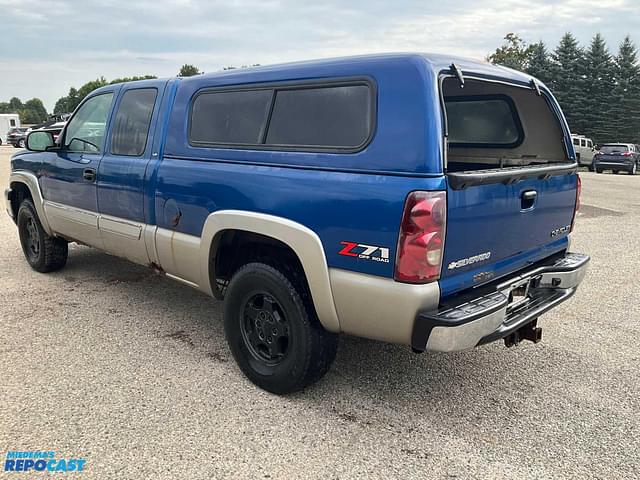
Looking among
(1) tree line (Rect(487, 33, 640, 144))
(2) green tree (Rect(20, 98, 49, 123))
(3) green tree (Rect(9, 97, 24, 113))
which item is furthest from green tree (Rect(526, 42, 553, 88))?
(3) green tree (Rect(9, 97, 24, 113))

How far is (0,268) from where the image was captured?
6004 millimetres

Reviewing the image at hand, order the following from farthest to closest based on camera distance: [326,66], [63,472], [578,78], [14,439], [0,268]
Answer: [578,78]
[0,268]
[326,66]
[14,439]
[63,472]

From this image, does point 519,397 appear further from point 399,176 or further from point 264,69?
point 264,69

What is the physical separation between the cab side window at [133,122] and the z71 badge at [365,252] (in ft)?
7.04

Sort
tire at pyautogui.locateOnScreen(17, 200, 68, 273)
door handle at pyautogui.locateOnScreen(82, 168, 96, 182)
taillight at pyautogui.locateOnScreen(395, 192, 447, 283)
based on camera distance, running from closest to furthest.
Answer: taillight at pyautogui.locateOnScreen(395, 192, 447, 283) → door handle at pyautogui.locateOnScreen(82, 168, 96, 182) → tire at pyautogui.locateOnScreen(17, 200, 68, 273)

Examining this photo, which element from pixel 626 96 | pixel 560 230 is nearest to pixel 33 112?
pixel 626 96

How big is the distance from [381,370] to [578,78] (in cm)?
4259

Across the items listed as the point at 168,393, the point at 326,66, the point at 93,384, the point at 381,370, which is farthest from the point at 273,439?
the point at 326,66

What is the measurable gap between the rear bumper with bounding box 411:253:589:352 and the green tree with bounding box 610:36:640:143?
1688 inches

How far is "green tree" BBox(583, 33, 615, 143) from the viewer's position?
39844 mm

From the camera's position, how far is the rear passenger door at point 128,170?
410 centimetres

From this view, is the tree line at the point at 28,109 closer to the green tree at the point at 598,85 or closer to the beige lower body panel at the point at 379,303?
the green tree at the point at 598,85

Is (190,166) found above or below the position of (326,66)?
below

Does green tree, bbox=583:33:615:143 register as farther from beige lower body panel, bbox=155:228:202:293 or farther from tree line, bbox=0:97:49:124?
tree line, bbox=0:97:49:124
